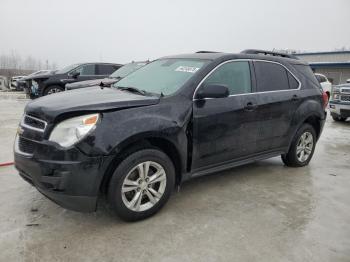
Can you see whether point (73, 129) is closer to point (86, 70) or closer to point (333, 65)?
point (86, 70)

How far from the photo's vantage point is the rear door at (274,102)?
4.43 metres

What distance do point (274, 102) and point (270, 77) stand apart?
37 centimetres

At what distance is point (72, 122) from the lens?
2928 mm

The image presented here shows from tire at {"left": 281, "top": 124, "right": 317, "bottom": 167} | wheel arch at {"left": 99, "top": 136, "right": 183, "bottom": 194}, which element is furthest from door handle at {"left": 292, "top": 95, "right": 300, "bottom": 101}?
wheel arch at {"left": 99, "top": 136, "right": 183, "bottom": 194}

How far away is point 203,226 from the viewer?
10.7 ft

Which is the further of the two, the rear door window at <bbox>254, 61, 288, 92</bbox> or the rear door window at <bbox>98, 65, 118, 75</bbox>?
the rear door window at <bbox>98, 65, 118, 75</bbox>

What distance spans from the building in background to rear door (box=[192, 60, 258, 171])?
27.6 metres

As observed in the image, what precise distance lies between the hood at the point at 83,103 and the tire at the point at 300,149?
2.74 meters

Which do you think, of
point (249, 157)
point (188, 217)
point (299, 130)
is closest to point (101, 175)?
point (188, 217)

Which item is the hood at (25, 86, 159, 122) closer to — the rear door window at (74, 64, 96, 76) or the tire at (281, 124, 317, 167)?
the tire at (281, 124, 317, 167)

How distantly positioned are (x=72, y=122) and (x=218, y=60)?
1.96 metres

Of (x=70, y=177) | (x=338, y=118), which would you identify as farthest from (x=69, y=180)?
(x=338, y=118)

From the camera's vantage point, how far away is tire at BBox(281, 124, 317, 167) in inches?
Result: 202

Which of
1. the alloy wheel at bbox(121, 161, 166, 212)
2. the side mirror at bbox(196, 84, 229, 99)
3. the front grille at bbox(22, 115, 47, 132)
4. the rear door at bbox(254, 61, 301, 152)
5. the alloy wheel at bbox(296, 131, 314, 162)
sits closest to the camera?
the front grille at bbox(22, 115, 47, 132)
